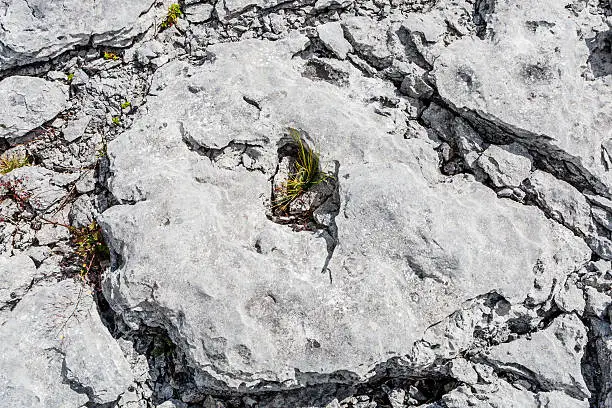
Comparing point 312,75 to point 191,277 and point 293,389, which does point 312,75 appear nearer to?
point 191,277

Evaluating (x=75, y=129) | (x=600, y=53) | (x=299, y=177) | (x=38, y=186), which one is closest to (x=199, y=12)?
(x=75, y=129)

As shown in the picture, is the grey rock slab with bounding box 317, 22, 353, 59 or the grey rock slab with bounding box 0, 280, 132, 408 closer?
the grey rock slab with bounding box 0, 280, 132, 408

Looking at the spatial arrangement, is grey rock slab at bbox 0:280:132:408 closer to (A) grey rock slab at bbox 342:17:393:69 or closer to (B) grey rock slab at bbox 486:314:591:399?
(B) grey rock slab at bbox 486:314:591:399

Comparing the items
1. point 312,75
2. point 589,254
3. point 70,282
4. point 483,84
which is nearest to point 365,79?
point 312,75

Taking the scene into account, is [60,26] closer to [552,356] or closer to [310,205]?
[310,205]

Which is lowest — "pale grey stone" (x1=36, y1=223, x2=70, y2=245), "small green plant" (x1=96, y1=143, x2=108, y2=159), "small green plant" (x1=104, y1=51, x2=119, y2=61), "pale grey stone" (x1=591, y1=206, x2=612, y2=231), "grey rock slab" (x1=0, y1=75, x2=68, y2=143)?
"pale grey stone" (x1=36, y1=223, x2=70, y2=245)

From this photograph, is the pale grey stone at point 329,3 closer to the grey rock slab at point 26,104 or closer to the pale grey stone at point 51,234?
the grey rock slab at point 26,104

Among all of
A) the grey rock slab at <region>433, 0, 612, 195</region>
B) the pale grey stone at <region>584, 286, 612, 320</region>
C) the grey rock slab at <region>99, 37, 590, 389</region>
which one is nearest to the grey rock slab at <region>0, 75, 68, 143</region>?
the grey rock slab at <region>99, 37, 590, 389</region>
